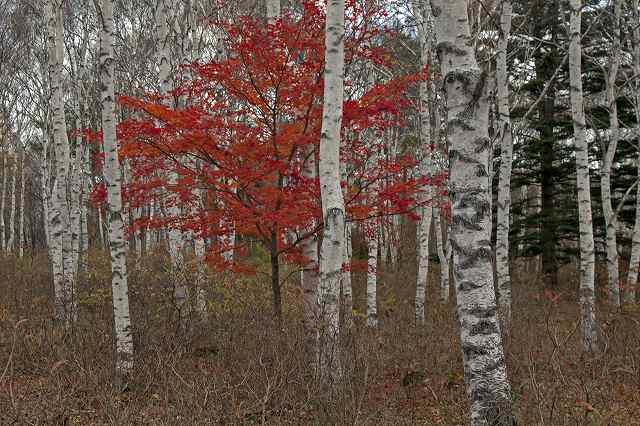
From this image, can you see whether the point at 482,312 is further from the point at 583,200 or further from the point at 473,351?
the point at 583,200

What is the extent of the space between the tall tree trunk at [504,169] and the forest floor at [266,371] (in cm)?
60


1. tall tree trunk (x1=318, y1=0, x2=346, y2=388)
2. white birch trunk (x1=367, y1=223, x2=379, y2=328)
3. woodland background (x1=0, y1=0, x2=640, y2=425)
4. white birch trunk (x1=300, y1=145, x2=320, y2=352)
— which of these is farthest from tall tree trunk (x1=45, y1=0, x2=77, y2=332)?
white birch trunk (x1=367, y1=223, x2=379, y2=328)

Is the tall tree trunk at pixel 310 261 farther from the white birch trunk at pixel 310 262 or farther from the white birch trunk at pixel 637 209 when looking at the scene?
the white birch trunk at pixel 637 209

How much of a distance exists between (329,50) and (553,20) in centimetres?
1252

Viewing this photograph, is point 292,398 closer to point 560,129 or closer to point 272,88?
point 272,88

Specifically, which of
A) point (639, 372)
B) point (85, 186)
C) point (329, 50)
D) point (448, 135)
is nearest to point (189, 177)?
point (329, 50)

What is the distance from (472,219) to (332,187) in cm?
237

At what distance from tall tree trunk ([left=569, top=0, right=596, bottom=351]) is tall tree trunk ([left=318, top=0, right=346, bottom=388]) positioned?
4166mm

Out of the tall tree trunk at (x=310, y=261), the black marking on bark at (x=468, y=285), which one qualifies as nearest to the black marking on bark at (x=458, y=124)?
the black marking on bark at (x=468, y=285)

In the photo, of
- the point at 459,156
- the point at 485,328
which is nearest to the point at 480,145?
the point at 459,156

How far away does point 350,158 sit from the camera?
1075 centimetres

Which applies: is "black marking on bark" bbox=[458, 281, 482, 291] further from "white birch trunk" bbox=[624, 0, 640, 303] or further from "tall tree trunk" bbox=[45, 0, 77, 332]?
"white birch trunk" bbox=[624, 0, 640, 303]

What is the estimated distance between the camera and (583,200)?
7562mm

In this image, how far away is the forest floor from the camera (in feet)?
14.0
